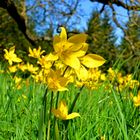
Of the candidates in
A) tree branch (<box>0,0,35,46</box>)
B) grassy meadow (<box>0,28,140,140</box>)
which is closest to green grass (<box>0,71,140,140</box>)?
grassy meadow (<box>0,28,140,140</box>)

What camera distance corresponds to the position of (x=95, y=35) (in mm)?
10414

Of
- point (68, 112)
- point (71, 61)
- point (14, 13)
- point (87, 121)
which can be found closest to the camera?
point (71, 61)

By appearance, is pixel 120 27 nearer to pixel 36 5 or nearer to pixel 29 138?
pixel 36 5

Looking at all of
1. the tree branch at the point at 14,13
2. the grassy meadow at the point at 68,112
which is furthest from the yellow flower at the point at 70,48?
the tree branch at the point at 14,13

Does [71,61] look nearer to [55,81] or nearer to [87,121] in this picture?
[55,81]

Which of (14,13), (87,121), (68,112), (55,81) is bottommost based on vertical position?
(14,13)

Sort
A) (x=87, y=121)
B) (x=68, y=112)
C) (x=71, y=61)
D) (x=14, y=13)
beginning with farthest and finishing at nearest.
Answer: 1. (x=14, y=13)
2. (x=87, y=121)
3. (x=68, y=112)
4. (x=71, y=61)

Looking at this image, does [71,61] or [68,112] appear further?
[68,112]

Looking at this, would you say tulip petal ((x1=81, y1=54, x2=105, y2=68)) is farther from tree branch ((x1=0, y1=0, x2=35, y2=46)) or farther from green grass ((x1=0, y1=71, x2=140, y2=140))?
tree branch ((x1=0, y1=0, x2=35, y2=46))

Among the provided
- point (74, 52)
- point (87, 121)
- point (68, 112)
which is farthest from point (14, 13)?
point (74, 52)

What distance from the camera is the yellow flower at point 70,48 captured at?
707 mm

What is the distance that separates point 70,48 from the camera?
0.72 m

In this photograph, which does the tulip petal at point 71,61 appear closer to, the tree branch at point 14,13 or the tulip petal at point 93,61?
the tulip petal at point 93,61

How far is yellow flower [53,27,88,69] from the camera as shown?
71cm
